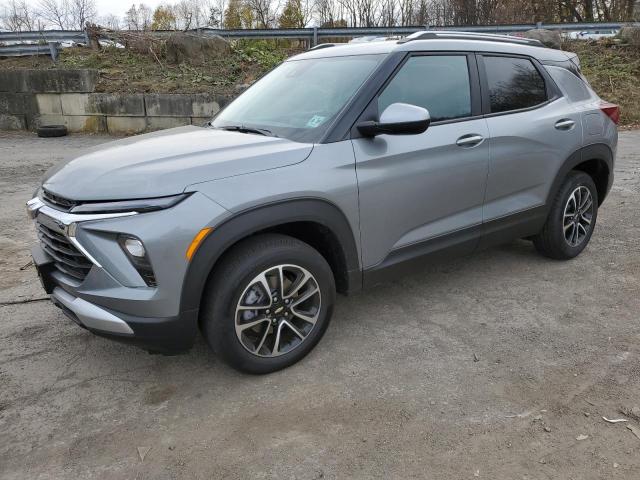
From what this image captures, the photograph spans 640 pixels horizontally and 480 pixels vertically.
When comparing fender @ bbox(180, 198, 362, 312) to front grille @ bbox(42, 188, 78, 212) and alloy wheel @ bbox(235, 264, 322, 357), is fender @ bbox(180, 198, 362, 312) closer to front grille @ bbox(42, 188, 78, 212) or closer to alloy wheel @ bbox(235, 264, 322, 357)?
alloy wheel @ bbox(235, 264, 322, 357)

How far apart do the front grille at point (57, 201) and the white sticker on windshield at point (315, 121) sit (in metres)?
1.35

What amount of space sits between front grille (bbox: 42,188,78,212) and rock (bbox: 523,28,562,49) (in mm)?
14000

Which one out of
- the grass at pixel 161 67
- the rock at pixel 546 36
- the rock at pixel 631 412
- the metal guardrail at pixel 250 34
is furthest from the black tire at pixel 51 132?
the rock at pixel 631 412

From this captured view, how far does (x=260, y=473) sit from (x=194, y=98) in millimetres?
10478

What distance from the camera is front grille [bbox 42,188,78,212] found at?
8.87ft

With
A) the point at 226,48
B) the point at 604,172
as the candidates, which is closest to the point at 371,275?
the point at 604,172

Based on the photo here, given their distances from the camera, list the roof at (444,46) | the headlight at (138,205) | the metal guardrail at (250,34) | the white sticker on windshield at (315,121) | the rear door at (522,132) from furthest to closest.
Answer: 1. the metal guardrail at (250,34)
2. the rear door at (522,132)
3. the roof at (444,46)
4. the white sticker on windshield at (315,121)
5. the headlight at (138,205)

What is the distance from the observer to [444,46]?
3.67 m

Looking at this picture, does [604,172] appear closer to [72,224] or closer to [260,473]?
[260,473]

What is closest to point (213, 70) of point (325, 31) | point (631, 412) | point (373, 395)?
point (325, 31)

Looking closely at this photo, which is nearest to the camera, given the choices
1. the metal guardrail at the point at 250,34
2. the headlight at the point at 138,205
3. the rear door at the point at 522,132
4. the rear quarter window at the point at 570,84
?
the headlight at the point at 138,205

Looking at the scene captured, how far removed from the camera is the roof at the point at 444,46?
138 inches

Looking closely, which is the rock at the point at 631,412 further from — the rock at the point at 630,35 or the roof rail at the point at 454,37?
the rock at the point at 630,35

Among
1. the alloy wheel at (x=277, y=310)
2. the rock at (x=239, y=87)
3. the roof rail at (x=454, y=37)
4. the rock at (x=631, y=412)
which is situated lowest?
the rock at (x=631, y=412)
